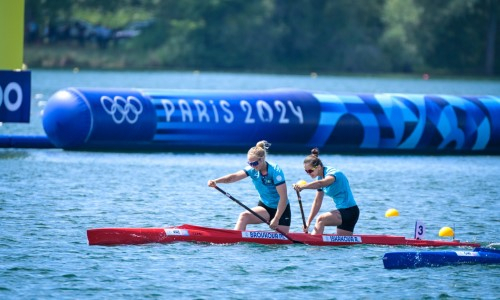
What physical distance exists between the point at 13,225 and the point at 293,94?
1531cm

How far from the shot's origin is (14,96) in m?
20.6

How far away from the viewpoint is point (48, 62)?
4023 inches

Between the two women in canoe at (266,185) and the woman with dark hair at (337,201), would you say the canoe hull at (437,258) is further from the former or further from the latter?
the two women in canoe at (266,185)

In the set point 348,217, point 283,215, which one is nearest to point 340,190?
point 348,217

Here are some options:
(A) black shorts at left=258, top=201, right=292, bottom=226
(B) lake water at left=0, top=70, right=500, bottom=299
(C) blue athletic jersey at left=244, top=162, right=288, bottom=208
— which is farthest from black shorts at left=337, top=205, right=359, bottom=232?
(C) blue athletic jersey at left=244, top=162, right=288, bottom=208

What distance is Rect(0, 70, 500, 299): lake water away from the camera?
1681cm

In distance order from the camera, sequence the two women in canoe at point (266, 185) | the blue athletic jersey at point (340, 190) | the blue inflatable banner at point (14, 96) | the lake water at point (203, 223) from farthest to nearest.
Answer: the blue inflatable banner at point (14, 96), the blue athletic jersey at point (340, 190), the two women in canoe at point (266, 185), the lake water at point (203, 223)

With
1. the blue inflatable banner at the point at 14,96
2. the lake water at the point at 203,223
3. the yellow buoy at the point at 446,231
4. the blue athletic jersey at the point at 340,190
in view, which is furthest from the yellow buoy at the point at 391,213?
the blue inflatable banner at the point at 14,96

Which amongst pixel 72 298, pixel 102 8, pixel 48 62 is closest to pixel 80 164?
pixel 72 298

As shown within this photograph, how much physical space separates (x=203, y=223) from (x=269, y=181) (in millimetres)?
3879

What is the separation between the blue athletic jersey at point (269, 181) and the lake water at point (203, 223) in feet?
2.43

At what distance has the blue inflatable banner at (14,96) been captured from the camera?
20422mm

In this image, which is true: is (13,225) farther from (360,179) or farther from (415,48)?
(415,48)

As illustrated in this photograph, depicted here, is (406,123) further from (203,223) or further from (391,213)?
(203,223)
